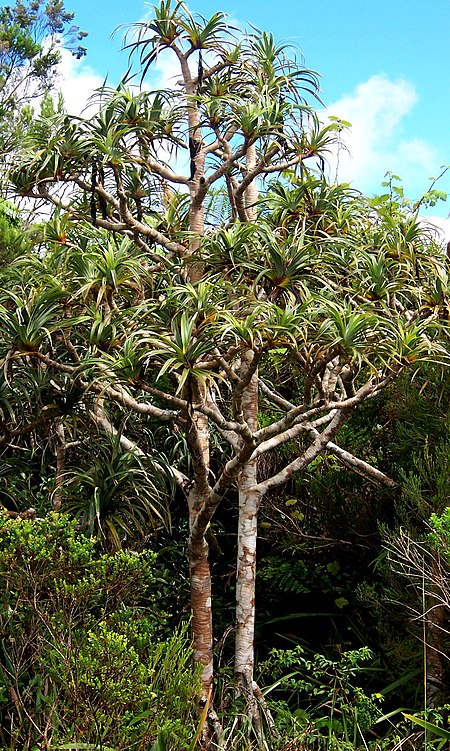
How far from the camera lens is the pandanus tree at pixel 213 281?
311 cm

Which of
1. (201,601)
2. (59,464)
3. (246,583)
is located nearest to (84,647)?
(201,601)

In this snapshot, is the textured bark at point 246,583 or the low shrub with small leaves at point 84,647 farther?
the textured bark at point 246,583

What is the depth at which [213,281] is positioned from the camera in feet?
11.5

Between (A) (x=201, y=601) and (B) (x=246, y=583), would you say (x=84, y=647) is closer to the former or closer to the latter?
(A) (x=201, y=601)

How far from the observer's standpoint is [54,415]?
3736mm

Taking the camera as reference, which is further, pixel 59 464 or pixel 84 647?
pixel 59 464

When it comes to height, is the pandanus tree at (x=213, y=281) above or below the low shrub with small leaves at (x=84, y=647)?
above

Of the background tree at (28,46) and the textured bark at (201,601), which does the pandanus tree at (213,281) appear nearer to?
the textured bark at (201,601)

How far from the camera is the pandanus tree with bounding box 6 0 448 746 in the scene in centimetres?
311

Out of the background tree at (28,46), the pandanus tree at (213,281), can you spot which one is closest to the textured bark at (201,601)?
the pandanus tree at (213,281)

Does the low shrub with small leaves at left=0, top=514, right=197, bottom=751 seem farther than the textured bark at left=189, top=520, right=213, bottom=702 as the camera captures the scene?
No

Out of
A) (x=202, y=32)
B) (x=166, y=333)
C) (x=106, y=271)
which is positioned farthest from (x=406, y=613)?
(x=202, y=32)

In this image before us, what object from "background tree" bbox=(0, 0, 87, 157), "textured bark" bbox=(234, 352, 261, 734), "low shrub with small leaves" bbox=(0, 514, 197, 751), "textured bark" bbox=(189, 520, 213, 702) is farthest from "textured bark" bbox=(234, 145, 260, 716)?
"background tree" bbox=(0, 0, 87, 157)

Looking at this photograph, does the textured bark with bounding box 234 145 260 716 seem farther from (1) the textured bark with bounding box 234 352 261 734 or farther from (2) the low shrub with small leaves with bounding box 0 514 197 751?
(2) the low shrub with small leaves with bounding box 0 514 197 751
